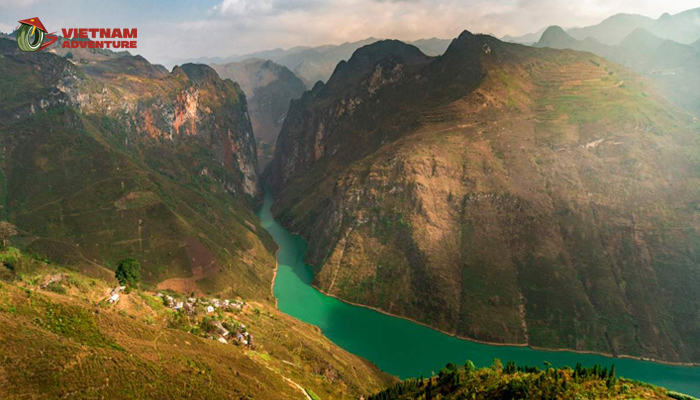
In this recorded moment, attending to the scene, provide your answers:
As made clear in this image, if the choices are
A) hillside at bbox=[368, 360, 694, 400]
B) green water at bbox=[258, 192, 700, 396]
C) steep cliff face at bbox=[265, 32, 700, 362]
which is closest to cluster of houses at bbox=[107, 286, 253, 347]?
hillside at bbox=[368, 360, 694, 400]

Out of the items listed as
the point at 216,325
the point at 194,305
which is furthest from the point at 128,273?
the point at 216,325

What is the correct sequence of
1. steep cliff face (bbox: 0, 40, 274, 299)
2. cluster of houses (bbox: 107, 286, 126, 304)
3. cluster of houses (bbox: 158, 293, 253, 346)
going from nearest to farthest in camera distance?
cluster of houses (bbox: 107, 286, 126, 304) < cluster of houses (bbox: 158, 293, 253, 346) < steep cliff face (bbox: 0, 40, 274, 299)

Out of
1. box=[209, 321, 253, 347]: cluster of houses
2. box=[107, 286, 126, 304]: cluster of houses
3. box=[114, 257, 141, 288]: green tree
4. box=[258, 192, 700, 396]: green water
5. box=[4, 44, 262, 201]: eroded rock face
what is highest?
box=[4, 44, 262, 201]: eroded rock face

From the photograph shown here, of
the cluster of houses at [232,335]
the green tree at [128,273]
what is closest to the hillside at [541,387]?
the cluster of houses at [232,335]

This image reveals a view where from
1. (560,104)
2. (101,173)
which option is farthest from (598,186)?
(101,173)

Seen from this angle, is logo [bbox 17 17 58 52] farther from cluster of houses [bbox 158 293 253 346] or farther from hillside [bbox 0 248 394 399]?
cluster of houses [bbox 158 293 253 346]

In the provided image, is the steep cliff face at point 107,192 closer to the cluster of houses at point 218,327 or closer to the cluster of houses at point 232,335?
the cluster of houses at point 218,327
